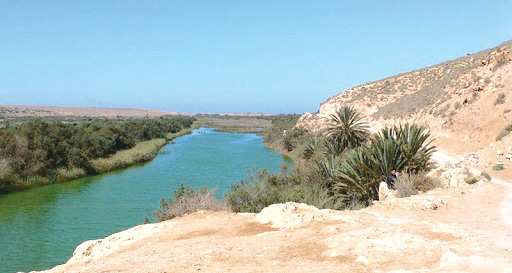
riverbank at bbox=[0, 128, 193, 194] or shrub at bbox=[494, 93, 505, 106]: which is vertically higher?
shrub at bbox=[494, 93, 505, 106]

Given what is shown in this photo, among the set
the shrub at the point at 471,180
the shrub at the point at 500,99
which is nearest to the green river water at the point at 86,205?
the shrub at the point at 471,180

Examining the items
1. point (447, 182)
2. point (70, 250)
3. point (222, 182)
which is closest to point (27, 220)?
point (70, 250)

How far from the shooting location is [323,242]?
7.16 m

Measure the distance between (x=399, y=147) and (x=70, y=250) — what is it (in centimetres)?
1431

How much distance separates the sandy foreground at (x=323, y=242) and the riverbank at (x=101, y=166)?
2630cm

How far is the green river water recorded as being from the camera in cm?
1734

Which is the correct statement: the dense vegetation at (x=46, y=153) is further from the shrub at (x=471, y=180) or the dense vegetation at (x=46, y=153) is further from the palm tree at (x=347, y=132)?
the shrub at (x=471, y=180)

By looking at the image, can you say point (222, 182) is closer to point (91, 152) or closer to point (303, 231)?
point (91, 152)

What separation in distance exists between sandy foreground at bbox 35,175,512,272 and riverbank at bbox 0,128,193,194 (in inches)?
1036

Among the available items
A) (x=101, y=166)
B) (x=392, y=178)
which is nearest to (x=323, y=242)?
(x=392, y=178)

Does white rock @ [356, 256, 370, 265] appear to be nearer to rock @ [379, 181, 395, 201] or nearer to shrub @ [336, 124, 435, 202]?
rock @ [379, 181, 395, 201]

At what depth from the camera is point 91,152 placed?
43.0m

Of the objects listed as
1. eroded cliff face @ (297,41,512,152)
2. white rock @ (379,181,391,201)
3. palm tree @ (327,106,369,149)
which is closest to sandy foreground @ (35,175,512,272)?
white rock @ (379,181,391,201)

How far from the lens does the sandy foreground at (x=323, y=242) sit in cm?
592
